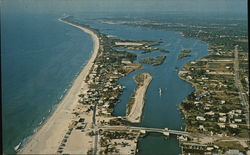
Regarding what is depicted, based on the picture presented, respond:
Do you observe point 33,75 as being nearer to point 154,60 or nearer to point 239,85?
point 154,60

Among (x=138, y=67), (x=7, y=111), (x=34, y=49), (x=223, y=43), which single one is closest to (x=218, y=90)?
(x=138, y=67)

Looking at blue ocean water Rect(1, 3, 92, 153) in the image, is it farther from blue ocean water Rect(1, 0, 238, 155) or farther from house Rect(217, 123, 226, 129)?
house Rect(217, 123, 226, 129)

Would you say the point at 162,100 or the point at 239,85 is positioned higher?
the point at 239,85

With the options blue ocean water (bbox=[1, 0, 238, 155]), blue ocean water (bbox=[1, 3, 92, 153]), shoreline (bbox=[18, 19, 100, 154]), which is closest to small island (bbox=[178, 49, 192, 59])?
blue ocean water (bbox=[1, 0, 238, 155])

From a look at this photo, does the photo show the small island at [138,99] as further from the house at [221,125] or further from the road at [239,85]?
the road at [239,85]

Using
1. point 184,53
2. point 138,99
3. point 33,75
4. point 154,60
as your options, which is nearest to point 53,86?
point 33,75

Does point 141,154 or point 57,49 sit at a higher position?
point 57,49

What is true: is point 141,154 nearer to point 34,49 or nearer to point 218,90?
point 218,90

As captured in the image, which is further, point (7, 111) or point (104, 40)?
point (104, 40)
